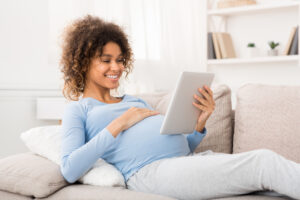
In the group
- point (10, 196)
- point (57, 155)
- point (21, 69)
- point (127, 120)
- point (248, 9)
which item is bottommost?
point (10, 196)

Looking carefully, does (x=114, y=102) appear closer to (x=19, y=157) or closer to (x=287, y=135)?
(x=19, y=157)

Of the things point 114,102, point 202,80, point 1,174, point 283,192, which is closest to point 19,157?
point 1,174

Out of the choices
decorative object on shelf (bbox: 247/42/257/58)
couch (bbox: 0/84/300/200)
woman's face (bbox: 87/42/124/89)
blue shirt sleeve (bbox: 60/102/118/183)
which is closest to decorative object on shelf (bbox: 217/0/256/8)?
decorative object on shelf (bbox: 247/42/257/58)

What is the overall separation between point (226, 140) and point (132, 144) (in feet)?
1.86

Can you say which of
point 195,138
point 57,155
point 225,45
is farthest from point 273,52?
point 57,155

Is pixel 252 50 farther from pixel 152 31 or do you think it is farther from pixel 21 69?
pixel 21 69

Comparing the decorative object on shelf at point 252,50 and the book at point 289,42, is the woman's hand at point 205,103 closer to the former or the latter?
the book at point 289,42

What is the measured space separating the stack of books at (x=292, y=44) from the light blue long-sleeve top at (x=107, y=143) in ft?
6.58

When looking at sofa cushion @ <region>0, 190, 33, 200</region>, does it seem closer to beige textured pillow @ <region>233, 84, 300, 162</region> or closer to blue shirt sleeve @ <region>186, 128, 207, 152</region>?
blue shirt sleeve @ <region>186, 128, 207, 152</region>

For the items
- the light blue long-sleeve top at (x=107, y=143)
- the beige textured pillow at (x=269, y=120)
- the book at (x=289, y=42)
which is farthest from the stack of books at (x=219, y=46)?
the light blue long-sleeve top at (x=107, y=143)

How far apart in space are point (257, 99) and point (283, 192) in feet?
2.44

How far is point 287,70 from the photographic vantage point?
359 centimetres

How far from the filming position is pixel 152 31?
138 inches

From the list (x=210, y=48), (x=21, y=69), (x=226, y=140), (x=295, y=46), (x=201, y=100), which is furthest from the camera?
(x=210, y=48)
